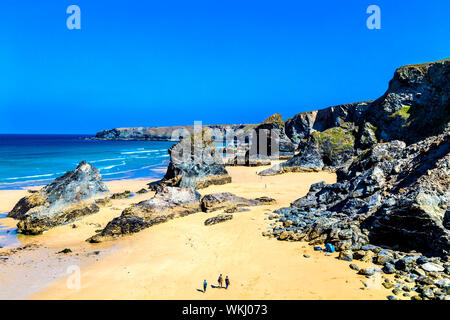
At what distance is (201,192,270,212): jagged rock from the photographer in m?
20.7

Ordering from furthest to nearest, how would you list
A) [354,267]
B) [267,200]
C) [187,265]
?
[267,200], [187,265], [354,267]

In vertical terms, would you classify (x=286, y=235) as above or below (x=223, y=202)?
below

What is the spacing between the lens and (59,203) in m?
20.3

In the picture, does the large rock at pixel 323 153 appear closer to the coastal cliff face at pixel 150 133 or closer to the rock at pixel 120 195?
the rock at pixel 120 195

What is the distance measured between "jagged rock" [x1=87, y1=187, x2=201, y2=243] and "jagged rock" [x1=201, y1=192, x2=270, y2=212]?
61 centimetres

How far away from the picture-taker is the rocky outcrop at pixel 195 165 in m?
29.3

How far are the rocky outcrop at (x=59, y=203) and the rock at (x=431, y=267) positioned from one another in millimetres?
19509

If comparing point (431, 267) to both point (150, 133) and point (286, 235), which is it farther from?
point (150, 133)

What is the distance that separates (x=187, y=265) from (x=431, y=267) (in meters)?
8.89

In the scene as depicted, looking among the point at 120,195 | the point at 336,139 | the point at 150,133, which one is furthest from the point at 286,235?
the point at 150,133
